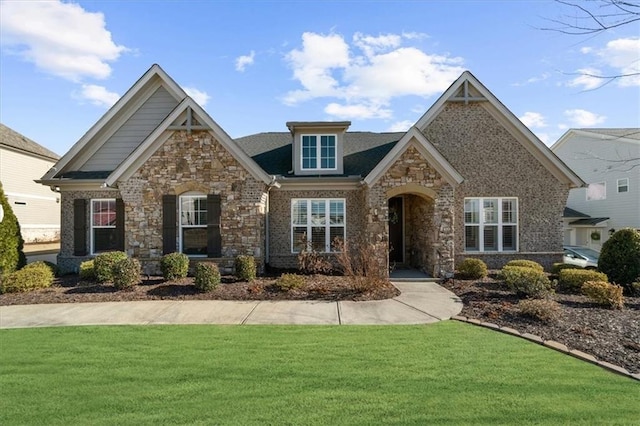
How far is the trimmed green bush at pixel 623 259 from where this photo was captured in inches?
419

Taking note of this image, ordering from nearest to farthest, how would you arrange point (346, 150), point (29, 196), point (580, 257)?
point (580, 257)
point (346, 150)
point (29, 196)

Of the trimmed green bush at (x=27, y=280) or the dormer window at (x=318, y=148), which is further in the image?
the dormer window at (x=318, y=148)

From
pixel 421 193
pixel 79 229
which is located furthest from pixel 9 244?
pixel 421 193

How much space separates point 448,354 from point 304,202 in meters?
9.60

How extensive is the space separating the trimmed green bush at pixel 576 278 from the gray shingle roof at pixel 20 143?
35094 millimetres

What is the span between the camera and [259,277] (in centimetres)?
1265

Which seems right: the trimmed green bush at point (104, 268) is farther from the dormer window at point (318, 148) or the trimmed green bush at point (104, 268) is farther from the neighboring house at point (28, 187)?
the neighboring house at point (28, 187)

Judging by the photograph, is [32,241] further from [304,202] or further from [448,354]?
[448,354]

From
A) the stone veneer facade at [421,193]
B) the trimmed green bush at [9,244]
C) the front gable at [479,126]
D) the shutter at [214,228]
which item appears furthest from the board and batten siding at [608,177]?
the trimmed green bush at [9,244]

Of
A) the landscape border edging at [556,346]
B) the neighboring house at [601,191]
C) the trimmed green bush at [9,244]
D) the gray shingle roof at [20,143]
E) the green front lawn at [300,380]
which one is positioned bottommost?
the landscape border edging at [556,346]

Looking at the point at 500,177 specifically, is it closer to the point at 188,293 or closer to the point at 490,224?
the point at 490,224

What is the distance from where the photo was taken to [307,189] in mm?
14617

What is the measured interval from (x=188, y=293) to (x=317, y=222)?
5875mm

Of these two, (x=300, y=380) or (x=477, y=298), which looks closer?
(x=300, y=380)
